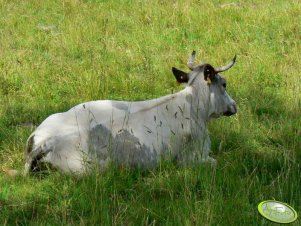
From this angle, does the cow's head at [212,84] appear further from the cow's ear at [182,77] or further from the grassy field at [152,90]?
the grassy field at [152,90]

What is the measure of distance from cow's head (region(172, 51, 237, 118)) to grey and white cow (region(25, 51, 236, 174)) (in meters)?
0.04

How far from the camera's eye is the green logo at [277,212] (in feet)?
12.3

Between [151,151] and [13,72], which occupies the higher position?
[13,72]

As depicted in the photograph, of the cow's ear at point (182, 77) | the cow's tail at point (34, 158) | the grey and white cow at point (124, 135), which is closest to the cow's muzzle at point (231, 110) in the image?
the grey and white cow at point (124, 135)

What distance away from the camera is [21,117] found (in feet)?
24.7

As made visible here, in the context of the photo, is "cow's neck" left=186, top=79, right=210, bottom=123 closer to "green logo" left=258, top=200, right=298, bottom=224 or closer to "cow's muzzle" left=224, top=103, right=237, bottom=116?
"cow's muzzle" left=224, top=103, right=237, bottom=116

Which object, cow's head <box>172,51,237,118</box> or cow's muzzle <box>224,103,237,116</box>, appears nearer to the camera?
cow's head <box>172,51,237,118</box>

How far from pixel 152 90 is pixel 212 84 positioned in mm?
2244

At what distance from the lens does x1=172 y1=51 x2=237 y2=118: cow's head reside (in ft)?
21.7

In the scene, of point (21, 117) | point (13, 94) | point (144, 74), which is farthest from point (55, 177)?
point (144, 74)

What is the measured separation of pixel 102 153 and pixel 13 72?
4.06 m

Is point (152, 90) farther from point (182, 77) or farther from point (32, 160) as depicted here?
point (32, 160)

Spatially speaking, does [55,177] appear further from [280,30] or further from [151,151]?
[280,30]

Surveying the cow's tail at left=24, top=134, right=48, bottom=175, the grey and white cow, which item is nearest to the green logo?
the grey and white cow
